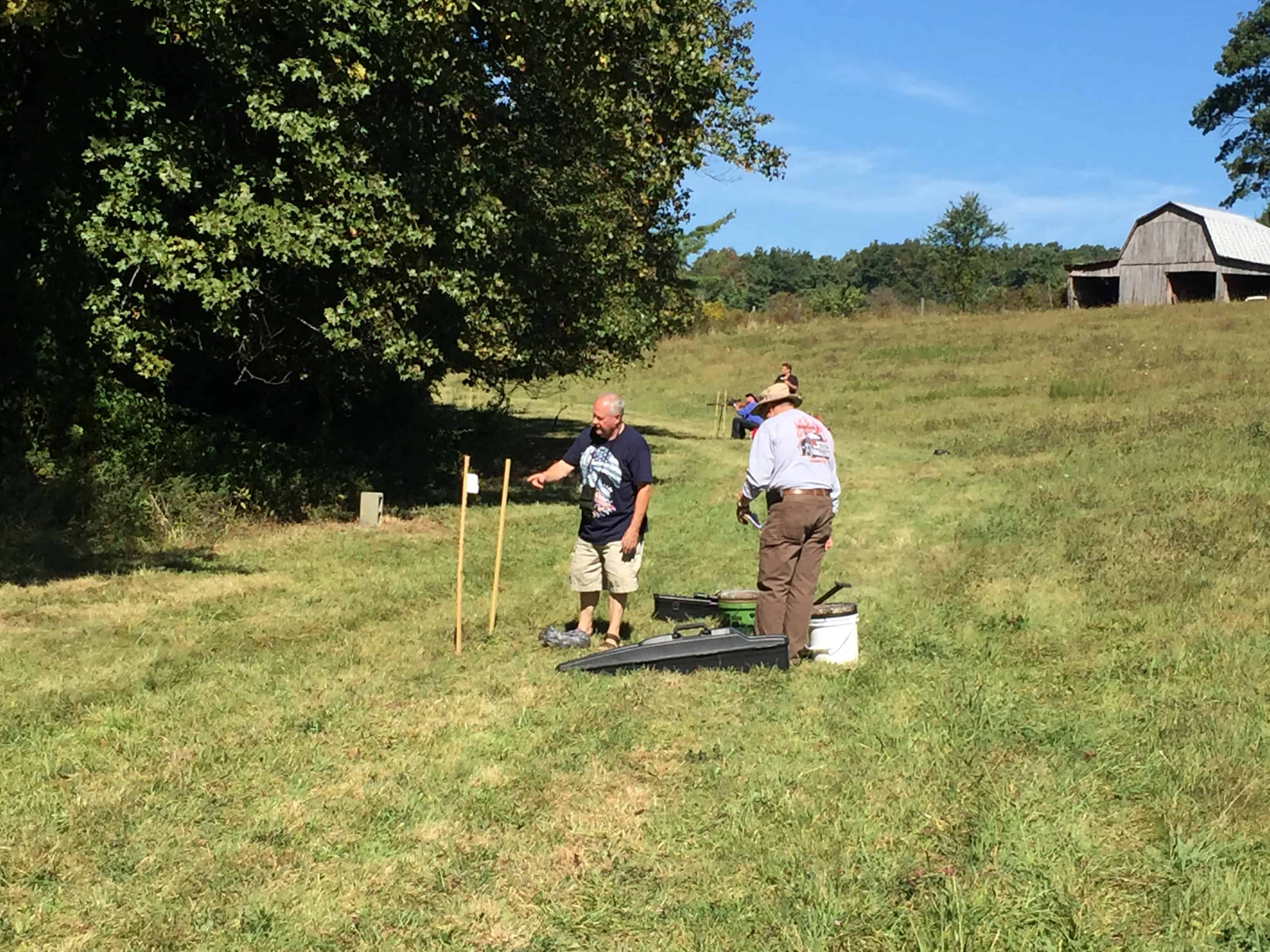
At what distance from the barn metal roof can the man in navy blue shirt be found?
49.1 meters

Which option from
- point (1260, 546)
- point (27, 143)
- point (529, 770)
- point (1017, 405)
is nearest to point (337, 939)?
point (529, 770)

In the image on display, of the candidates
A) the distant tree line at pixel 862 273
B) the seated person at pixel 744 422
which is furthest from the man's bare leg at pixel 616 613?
the distant tree line at pixel 862 273

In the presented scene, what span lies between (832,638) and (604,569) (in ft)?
5.65

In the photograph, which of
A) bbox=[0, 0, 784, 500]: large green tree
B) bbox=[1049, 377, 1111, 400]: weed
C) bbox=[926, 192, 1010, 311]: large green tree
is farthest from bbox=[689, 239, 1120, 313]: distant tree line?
bbox=[0, 0, 784, 500]: large green tree

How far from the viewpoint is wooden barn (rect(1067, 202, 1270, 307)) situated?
50.2 metres

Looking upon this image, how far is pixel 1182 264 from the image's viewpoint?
5125cm

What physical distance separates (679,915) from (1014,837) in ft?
4.90

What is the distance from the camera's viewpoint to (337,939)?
416 centimetres

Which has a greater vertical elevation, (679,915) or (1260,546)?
(1260,546)

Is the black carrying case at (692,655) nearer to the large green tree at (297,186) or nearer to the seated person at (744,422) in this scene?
the large green tree at (297,186)

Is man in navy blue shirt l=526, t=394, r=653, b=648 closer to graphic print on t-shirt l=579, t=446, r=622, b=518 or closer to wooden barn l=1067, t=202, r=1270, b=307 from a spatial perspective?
graphic print on t-shirt l=579, t=446, r=622, b=518

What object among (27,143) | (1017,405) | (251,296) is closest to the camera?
(27,143)

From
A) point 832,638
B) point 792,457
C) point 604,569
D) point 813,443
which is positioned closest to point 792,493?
point 792,457

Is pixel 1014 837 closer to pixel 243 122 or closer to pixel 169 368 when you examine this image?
pixel 169 368
